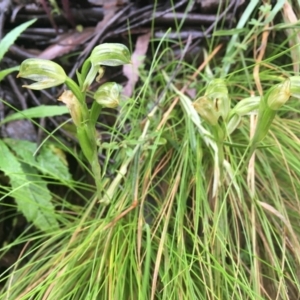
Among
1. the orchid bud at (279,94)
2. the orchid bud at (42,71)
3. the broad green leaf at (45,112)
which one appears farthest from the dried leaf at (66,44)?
the orchid bud at (279,94)

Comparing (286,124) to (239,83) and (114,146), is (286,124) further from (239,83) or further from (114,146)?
(114,146)

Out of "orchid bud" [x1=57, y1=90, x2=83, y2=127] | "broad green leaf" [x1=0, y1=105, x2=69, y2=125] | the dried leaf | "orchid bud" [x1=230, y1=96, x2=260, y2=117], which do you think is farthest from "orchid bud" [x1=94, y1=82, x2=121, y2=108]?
the dried leaf

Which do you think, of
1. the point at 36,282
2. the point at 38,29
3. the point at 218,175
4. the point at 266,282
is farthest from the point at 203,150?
the point at 38,29

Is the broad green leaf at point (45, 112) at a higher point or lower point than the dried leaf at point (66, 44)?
lower

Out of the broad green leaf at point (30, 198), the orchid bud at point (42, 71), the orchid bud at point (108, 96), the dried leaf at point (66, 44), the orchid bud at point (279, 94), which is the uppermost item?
the orchid bud at point (42, 71)

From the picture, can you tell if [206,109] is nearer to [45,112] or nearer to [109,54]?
[109,54]

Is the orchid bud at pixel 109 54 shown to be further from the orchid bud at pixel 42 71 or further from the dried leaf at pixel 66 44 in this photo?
the dried leaf at pixel 66 44
